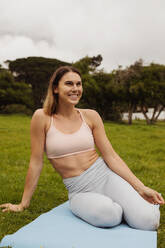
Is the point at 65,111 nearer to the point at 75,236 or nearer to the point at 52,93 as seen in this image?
the point at 52,93

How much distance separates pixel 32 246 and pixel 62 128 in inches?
61.4

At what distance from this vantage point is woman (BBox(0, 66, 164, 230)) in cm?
382

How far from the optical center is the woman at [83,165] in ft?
12.5

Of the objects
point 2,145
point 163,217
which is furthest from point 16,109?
point 163,217

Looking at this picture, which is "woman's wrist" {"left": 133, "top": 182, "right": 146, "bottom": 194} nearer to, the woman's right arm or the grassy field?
the grassy field

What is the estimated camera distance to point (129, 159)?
10688mm

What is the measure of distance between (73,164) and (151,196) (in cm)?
103

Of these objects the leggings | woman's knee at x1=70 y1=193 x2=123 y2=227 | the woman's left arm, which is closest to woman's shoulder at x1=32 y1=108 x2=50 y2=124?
the woman's left arm

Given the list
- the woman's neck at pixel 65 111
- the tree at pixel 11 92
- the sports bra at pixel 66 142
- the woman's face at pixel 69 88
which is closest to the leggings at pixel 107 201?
the sports bra at pixel 66 142

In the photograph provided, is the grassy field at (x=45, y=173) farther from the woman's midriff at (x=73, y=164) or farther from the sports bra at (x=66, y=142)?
the sports bra at (x=66, y=142)

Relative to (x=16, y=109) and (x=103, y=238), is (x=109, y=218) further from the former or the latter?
(x=16, y=109)

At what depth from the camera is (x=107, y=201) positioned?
150 inches

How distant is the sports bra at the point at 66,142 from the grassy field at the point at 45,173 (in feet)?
3.86

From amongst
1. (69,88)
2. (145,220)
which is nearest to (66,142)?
(69,88)
